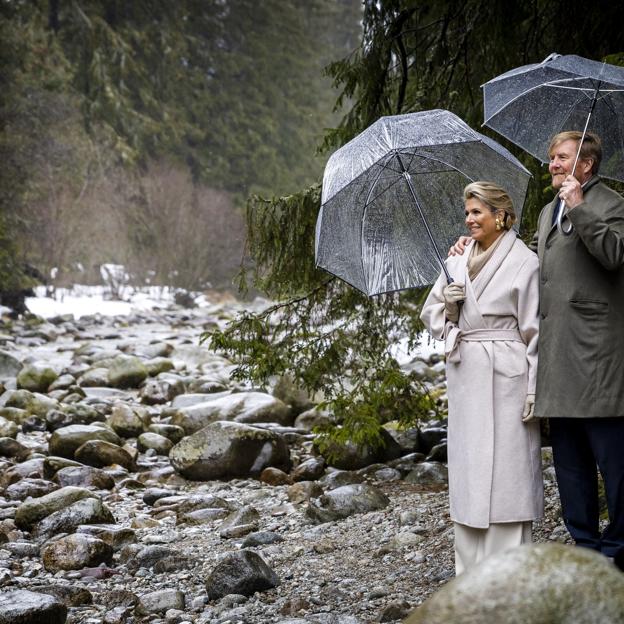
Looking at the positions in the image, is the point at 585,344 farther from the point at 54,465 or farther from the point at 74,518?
the point at 54,465

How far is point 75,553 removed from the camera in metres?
5.35

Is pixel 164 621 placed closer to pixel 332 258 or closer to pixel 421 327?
pixel 332 258

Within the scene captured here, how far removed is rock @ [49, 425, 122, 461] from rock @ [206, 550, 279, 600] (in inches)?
148

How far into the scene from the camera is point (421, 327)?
6613 millimetres

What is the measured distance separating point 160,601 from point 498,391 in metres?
2.12

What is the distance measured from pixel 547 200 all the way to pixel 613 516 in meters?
2.71

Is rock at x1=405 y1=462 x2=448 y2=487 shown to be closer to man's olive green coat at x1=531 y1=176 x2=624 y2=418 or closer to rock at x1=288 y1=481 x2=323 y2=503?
rock at x1=288 y1=481 x2=323 y2=503

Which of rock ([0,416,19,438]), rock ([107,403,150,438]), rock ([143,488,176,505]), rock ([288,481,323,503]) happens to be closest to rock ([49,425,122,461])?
rock ([107,403,150,438])

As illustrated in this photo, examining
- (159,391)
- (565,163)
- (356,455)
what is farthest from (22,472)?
(565,163)

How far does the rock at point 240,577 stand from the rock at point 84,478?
9.43 feet

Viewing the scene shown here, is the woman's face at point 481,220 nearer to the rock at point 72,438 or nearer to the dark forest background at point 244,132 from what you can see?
the dark forest background at point 244,132

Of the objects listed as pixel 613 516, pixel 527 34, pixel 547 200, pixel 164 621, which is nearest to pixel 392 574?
pixel 164 621

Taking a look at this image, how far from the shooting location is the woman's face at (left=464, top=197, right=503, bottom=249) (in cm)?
368

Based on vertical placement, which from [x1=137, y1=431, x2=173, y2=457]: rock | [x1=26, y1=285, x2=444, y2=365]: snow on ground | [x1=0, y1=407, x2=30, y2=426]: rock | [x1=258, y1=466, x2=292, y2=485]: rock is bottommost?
[x1=258, y1=466, x2=292, y2=485]: rock
